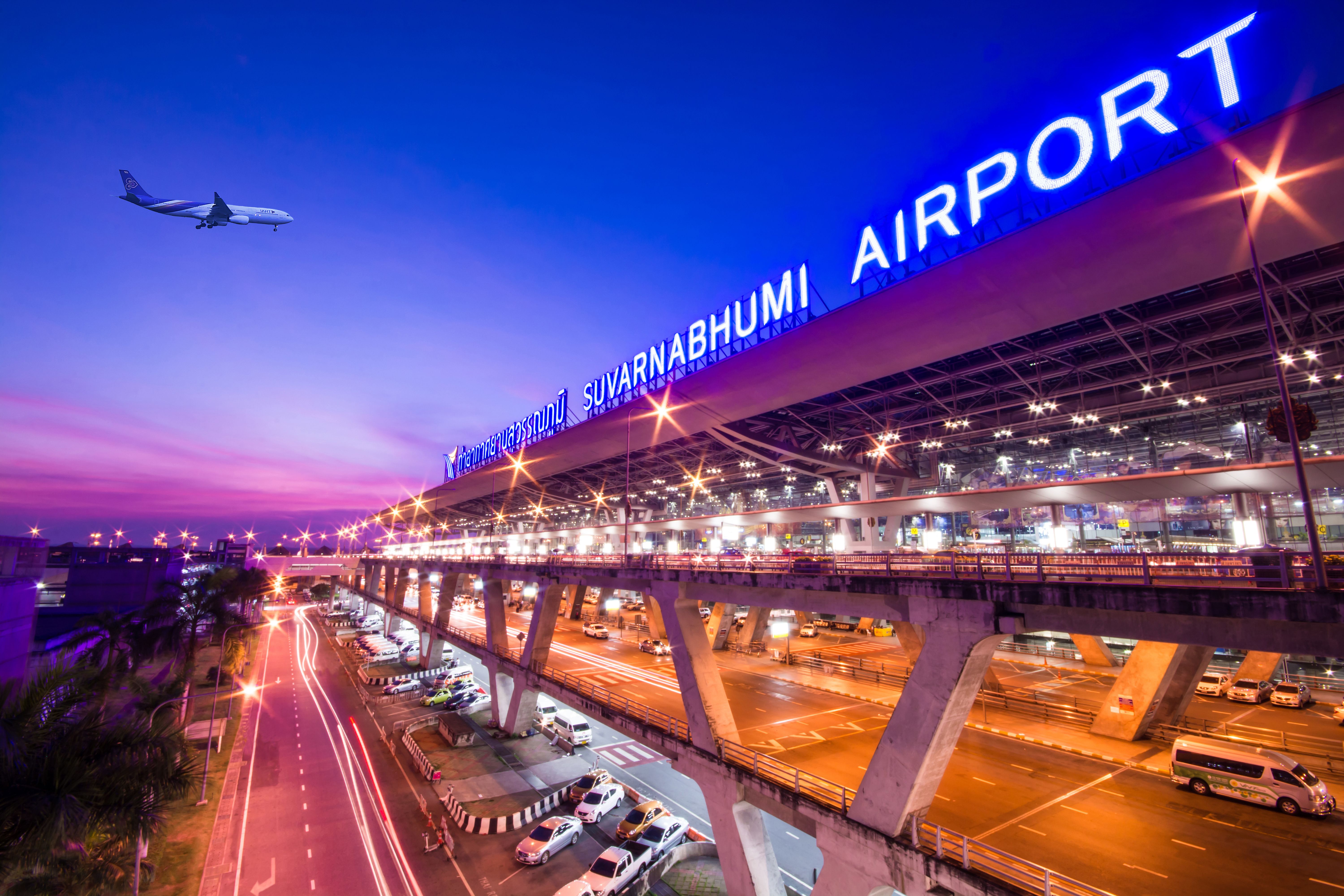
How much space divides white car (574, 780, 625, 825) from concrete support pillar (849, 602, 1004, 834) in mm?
18022

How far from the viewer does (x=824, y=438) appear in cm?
4284

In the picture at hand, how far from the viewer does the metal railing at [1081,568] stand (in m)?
10.1

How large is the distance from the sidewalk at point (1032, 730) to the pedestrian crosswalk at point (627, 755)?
34.8ft

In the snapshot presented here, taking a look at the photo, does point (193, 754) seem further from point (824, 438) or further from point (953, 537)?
point (953, 537)

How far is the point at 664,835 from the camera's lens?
24.2m

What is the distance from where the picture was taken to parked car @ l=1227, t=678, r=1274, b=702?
106ft

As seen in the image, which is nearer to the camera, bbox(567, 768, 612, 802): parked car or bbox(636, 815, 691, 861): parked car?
bbox(636, 815, 691, 861): parked car

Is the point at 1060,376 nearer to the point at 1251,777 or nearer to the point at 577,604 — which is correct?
the point at 1251,777

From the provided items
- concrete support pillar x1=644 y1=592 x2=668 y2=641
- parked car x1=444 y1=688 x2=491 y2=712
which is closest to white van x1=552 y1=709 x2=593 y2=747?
parked car x1=444 y1=688 x2=491 y2=712

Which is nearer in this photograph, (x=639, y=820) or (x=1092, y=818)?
(x=1092, y=818)

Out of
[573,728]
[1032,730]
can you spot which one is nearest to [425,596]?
[573,728]

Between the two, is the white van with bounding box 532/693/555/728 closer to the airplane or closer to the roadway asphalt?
the roadway asphalt

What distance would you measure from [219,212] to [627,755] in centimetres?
5183

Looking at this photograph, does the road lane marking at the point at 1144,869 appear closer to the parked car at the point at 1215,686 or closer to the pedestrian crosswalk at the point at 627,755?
the pedestrian crosswalk at the point at 627,755
